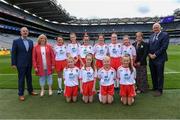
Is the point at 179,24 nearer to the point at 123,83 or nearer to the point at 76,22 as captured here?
the point at 76,22

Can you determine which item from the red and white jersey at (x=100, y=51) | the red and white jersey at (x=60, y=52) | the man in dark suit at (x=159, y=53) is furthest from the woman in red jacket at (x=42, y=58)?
the man in dark suit at (x=159, y=53)

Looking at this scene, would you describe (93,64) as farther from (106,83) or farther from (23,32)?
(23,32)

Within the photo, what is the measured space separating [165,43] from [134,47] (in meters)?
0.93

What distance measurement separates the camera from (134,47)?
27.9ft

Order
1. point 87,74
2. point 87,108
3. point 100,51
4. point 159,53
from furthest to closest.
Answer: point 100,51 → point 159,53 → point 87,74 → point 87,108

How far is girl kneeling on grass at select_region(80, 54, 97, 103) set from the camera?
7.35 metres

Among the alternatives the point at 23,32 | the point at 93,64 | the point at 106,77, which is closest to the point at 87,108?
the point at 106,77

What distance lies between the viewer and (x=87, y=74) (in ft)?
24.7

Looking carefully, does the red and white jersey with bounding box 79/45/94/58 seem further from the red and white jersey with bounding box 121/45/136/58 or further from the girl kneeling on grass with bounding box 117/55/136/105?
the girl kneeling on grass with bounding box 117/55/136/105

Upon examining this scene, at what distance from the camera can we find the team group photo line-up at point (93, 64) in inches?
290

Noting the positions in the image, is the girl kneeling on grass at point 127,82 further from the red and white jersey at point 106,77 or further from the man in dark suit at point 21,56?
the man in dark suit at point 21,56

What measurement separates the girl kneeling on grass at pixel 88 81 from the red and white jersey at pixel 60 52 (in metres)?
1.22

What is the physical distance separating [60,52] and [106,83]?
202cm

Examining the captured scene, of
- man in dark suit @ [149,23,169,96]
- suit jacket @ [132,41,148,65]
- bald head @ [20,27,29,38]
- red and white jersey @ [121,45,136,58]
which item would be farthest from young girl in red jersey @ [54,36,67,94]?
man in dark suit @ [149,23,169,96]
